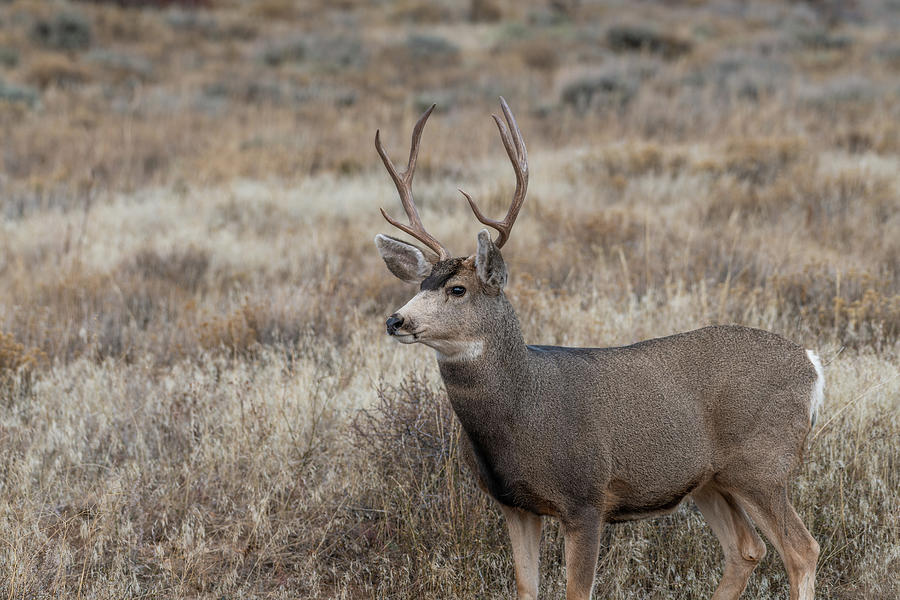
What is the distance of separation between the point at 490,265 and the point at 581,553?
1.10 m

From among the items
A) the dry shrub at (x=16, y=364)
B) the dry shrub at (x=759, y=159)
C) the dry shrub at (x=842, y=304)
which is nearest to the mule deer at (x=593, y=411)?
the dry shrub at (x=842, y=304)

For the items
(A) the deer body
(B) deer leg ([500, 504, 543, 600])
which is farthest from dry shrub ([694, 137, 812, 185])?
(B) deer leg ([500, 504, 543, 600])

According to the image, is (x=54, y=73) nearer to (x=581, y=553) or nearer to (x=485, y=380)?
(x=485, y=380)

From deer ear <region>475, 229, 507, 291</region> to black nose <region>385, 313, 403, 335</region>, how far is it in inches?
14.5

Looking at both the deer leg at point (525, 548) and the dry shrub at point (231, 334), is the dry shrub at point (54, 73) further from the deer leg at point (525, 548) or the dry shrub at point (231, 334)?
the deer leg at point (525, 548)

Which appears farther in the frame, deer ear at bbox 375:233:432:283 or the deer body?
deer ear at bbox 375:233:432:283

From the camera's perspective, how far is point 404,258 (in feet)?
11.7

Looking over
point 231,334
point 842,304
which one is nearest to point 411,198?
point 231,334

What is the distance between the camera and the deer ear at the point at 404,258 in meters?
3.53

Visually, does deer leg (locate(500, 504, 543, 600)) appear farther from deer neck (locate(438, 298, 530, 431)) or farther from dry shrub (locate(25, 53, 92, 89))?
dry shrub (locate(25, 53, 92, 89))

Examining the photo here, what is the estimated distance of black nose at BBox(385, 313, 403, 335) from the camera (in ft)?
9.97

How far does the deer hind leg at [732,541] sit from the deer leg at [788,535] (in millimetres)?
281

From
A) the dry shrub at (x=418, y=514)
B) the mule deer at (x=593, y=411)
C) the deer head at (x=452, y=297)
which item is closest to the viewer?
the deer head at (x=452, y=297)

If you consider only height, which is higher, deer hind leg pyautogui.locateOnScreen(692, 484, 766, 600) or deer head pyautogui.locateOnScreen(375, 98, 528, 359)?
deer head pyautogui.locateOnScreen(375, 98, 528, 359)
